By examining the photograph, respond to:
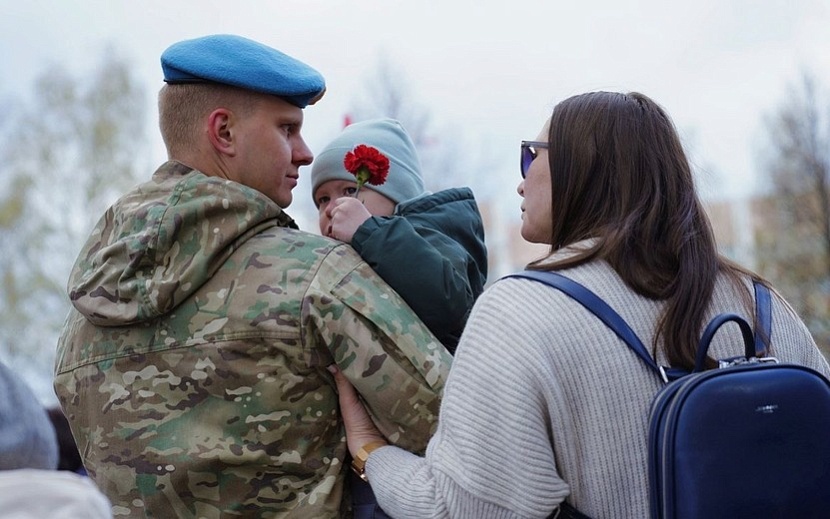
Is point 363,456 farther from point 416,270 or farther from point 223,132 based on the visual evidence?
point 223,132

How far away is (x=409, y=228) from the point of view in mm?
2895

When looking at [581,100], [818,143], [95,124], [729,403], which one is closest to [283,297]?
[581,100]

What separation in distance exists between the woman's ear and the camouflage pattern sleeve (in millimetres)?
524

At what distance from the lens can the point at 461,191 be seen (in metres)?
3.41

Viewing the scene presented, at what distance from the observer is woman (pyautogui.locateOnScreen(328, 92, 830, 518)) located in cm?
233

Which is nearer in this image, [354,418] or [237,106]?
[354,418]

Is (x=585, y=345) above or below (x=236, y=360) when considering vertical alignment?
above

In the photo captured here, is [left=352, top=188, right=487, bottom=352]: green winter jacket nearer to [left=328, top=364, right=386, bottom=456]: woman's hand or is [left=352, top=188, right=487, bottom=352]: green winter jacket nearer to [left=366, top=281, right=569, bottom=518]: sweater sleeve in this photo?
[left=328, top=364, right=386, bottom=456]: woman's hand

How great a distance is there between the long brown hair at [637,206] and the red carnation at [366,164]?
30.6 inches

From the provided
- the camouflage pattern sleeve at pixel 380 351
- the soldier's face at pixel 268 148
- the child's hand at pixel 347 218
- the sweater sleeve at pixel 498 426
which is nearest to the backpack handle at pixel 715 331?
the sweater sleeve at pixel 498 426

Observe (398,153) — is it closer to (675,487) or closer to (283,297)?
(283,297)

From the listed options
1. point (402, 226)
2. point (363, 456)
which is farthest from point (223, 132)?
point (363, 456)

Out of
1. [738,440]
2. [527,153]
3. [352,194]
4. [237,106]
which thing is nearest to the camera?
[738,440]

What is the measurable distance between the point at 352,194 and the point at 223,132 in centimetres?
73
